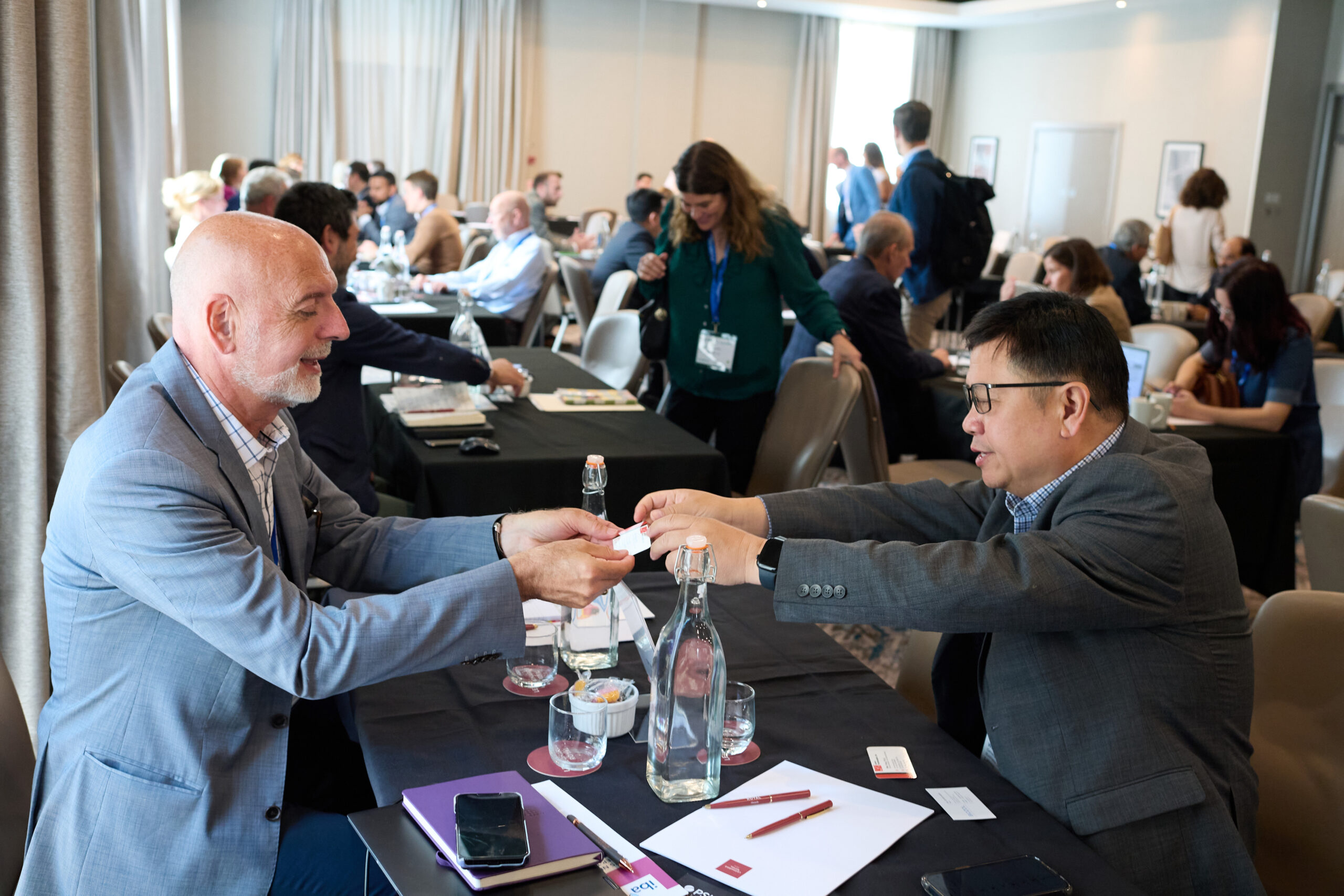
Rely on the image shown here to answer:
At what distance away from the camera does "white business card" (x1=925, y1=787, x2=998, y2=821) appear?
131 cm

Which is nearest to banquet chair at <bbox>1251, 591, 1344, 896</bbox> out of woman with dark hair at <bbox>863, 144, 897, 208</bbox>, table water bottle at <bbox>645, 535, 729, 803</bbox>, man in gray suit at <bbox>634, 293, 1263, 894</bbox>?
man in gray suit at <bbox>634, 293, 1263, 894</bbox>

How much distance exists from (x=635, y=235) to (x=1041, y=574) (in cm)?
570

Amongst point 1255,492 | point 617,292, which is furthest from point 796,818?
point 617,292

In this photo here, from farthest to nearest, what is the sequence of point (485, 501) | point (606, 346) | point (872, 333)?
point (606, 346)
point (872, 333)
point (485, 501)

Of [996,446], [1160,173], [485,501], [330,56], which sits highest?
[330,56]

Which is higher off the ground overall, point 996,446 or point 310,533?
point 996,446

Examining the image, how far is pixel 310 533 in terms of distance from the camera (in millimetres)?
1815

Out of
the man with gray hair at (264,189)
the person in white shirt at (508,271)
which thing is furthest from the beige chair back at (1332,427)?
the man with gray hair at (264,189)

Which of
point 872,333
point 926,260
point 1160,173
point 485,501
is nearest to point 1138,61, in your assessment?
point 1160,173

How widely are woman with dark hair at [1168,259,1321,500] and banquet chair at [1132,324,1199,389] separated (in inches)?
35.6

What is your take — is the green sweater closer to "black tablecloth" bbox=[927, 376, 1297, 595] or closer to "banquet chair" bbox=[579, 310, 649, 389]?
"banquet chair" bbox=[579, 310, 649, 389]

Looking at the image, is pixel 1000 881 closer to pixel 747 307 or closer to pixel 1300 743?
pixel 1300 743

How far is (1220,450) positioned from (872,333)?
4.53 feet

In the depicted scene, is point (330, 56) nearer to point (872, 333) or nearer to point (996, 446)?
point (872, 333)
